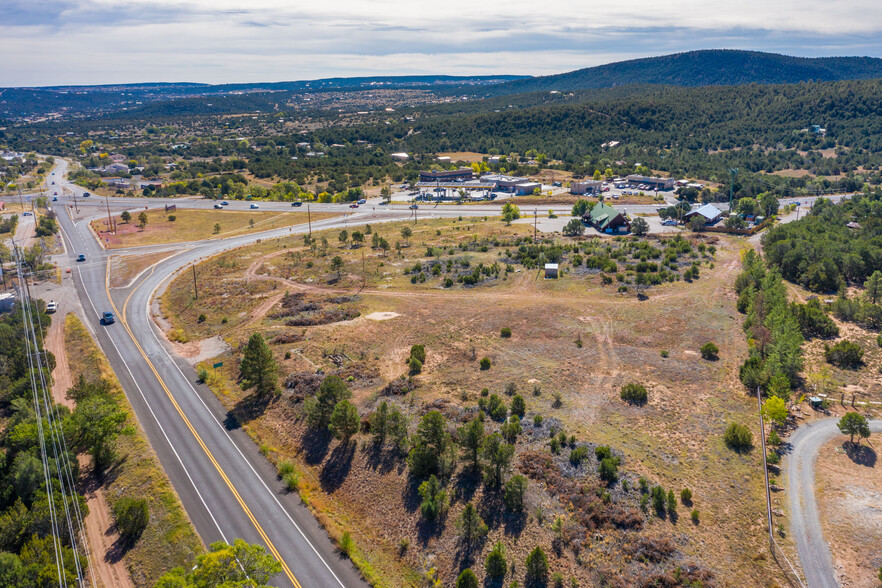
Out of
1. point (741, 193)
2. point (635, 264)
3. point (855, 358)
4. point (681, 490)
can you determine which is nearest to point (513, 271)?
point (635, 264)

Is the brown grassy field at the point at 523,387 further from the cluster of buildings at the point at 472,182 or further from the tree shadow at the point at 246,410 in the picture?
the cluster of buildings at the point at 472,182

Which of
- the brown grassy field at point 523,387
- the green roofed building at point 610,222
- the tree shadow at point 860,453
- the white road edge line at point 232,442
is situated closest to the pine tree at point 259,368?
the brown grassy field at point 523,387

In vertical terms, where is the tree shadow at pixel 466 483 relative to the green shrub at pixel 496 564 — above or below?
below

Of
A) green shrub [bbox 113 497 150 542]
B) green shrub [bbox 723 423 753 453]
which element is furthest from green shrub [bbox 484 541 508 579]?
green shrub [bbox 113 497 150 542]

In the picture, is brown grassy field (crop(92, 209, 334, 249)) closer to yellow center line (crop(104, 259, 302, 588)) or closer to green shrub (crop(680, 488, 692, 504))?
yellow center line (crop(104, 259, 302, 588))

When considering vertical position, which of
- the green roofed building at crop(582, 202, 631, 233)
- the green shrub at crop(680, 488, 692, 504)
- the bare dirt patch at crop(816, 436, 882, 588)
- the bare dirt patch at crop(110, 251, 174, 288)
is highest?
the green roofed building at crop(582, 202, 631, 233)

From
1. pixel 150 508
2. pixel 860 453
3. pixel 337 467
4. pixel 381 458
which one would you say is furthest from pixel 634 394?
pixel 150 508

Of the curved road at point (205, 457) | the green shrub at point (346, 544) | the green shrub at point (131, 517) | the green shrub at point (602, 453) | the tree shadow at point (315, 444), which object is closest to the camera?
the green shrub at point (346, 544)
